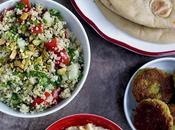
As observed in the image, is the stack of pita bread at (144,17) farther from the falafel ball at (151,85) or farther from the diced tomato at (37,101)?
the diced tomato at (37,101)

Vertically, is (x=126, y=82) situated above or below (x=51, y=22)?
below

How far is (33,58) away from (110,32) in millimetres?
318

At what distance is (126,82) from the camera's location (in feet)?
6.09

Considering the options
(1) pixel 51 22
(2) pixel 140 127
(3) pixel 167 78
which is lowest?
(2) pixel 140 127

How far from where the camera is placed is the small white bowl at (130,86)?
1803 millimetres

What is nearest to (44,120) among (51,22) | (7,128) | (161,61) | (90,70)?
(7,128)

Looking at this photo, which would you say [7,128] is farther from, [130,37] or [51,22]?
[130,37]

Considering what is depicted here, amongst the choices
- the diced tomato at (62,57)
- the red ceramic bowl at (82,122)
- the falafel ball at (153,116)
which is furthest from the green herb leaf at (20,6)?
the falafel ball at (153,116)

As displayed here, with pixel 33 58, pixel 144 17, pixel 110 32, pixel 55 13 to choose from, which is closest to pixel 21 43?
pixel 33 58

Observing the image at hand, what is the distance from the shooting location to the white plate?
173 centimetres

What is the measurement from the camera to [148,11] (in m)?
1.66

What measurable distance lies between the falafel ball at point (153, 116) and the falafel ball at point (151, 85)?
4 cm

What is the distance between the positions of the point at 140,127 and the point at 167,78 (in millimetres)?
221

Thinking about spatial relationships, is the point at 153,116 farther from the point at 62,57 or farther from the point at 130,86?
the point at 62,57
